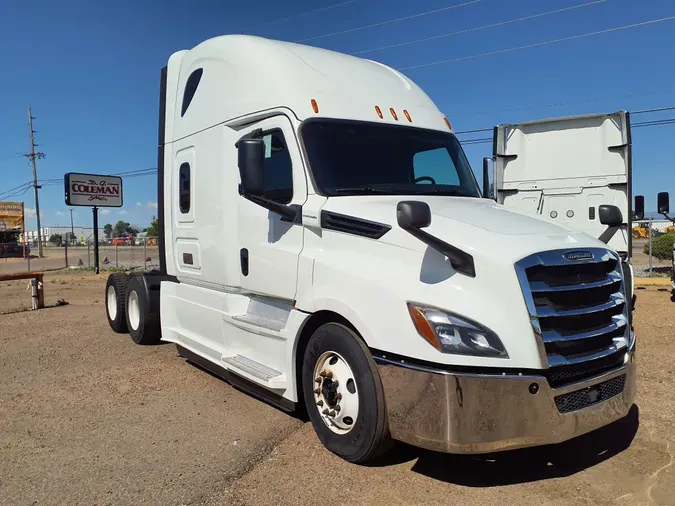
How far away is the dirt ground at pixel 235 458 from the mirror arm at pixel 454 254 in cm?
143

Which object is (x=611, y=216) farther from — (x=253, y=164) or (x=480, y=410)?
(x=253, y=164)

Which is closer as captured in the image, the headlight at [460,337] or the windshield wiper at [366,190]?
the headlight at [460,337]

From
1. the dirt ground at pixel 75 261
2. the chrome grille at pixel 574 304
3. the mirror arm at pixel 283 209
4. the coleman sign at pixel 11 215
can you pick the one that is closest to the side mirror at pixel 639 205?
the chrome grille at pixel 574 304

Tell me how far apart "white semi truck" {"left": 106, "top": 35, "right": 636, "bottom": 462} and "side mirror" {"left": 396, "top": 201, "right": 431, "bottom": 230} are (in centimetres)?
1

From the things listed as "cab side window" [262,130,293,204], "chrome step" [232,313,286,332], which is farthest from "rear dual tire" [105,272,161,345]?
"cab side window" [262,130,293,204]

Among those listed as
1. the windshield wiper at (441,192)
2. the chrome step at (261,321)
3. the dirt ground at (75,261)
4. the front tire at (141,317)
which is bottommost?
the dirt ground at (75,261)

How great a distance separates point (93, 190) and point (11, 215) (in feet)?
137

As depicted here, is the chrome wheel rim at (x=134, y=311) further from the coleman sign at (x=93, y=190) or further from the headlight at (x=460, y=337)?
the coleman sign at (x=93, y=190)

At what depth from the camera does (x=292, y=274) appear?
4457 millimetres

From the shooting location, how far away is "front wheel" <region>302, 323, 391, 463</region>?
362cm

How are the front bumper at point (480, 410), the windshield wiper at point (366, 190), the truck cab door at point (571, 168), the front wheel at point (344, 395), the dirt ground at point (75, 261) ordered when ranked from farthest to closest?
1. the dirt ground at point (75, 261)
2. the truck cab door at point (571, 168)
3. the windshield wiper at point (366, 190)
4. the front wheel at point (344, 395)
5. the front bumper at point (480, 410)

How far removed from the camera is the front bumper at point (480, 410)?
126 inches

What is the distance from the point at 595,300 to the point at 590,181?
283 inches

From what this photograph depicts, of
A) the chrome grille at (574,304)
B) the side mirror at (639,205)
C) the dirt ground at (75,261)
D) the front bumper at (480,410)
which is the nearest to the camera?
the front bumper at (480,410)
